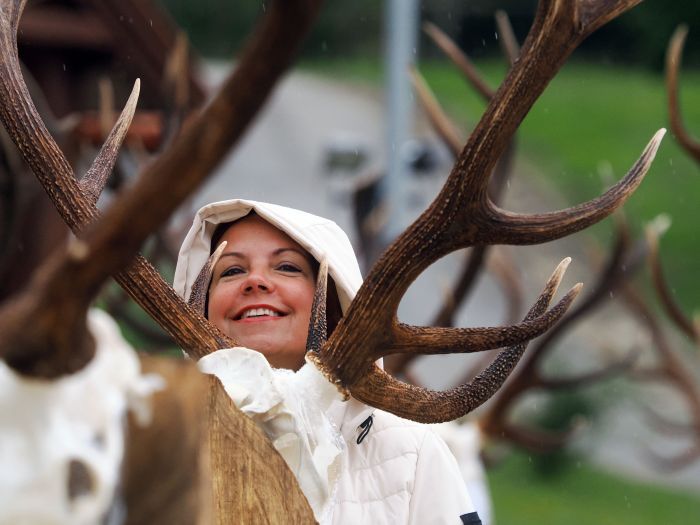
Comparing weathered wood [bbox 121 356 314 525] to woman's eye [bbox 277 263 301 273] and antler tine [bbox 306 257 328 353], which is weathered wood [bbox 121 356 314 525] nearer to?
antler tine [bbox 306 257 328 353]

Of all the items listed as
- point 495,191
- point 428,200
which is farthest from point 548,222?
point 428,200

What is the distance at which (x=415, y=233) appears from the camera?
204 centimetres

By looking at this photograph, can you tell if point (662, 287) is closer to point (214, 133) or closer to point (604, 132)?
point (214, 133)

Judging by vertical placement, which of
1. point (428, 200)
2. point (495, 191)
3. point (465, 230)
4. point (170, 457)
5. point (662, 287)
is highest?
point (428, 200)

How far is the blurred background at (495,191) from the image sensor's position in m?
6.29

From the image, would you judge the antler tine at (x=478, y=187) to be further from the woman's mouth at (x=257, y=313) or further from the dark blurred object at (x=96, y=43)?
the dark blurred object at (x=96, y=43)

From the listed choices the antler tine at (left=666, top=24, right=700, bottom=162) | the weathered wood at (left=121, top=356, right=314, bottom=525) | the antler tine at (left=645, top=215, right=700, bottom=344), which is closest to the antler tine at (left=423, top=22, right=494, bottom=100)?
the antler tine at (left=666, top=24, right=700, bottom=162)

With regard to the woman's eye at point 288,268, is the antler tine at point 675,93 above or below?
above

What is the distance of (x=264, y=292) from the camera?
2.34m

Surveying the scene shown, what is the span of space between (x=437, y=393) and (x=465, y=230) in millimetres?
313

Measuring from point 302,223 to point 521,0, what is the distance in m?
29.0

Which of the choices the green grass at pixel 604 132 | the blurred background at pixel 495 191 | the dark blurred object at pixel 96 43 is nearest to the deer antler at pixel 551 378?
the blurred background at pixel 495 191

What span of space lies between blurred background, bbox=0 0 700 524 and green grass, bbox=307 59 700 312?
0.05m

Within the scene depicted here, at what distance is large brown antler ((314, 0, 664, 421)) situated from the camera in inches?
77.6
